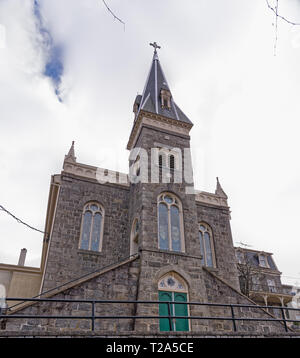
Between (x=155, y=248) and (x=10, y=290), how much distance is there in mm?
10541

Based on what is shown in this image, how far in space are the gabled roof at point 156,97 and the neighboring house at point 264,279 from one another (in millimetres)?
13814

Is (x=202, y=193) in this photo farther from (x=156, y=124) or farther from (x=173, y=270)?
(x=173, y=270)

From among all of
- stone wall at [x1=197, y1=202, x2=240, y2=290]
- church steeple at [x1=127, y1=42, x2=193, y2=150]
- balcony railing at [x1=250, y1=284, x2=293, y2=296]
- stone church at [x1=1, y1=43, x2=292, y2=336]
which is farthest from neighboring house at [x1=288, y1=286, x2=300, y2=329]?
church steeple at [x1=127, y1=42, x2=193, y2=150]

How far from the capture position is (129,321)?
469 inches

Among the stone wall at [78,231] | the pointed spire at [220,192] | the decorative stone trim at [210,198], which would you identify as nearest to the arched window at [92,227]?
the stone wall at [78,231]

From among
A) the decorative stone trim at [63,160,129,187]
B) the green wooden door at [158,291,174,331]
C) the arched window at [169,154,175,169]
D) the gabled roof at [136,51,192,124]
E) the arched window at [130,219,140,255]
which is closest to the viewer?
the green wooden door at [158,291,174,331]

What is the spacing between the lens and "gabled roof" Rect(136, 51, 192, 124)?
1979cm

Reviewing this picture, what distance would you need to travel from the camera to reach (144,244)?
1388cm

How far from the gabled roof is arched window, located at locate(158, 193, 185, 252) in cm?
603

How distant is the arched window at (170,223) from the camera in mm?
14672

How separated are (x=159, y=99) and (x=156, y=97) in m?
0.26

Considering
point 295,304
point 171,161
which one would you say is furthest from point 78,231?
point 295,304

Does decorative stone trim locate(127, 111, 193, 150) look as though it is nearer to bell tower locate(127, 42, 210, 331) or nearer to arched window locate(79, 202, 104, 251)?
bell tower locate(127, 42, 210, 331)
